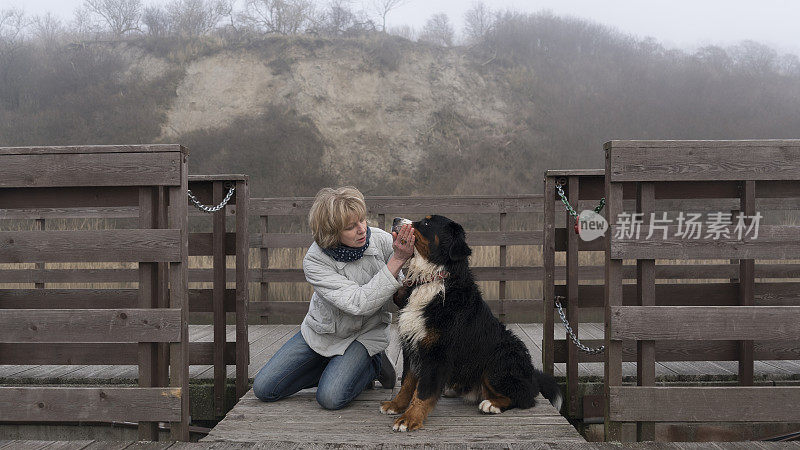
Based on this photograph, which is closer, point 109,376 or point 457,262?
point 457,262

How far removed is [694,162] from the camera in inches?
98.7

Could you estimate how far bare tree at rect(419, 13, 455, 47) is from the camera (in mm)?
28500

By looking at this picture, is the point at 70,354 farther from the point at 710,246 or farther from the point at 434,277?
the point at 710,246

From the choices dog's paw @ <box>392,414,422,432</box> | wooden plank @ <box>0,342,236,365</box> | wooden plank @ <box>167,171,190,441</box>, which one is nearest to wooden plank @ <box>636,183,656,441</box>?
dog's paw @ <box>392,414,422,432</box>

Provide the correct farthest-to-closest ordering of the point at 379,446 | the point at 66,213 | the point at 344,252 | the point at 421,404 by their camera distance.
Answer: the point at 66,213 → the point at 344,252 → the point at 421,404 → the point at 379,446

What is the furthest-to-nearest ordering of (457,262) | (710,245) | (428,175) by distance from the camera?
(428,175) → (457,262) → (710,245)

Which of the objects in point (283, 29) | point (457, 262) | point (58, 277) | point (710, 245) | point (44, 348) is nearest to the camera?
point (710, 245)

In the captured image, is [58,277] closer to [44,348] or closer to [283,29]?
[44,348]

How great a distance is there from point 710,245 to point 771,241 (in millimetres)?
271

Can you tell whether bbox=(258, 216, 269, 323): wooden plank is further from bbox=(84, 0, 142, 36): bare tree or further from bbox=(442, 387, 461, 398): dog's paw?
bbox=(84, 0, 142, 36): bare tree

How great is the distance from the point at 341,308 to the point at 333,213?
486 mm

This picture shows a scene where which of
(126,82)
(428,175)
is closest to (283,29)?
(126,82)

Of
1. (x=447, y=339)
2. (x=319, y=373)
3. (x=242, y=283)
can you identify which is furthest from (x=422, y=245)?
(x=242, y=283)

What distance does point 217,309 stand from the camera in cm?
349
